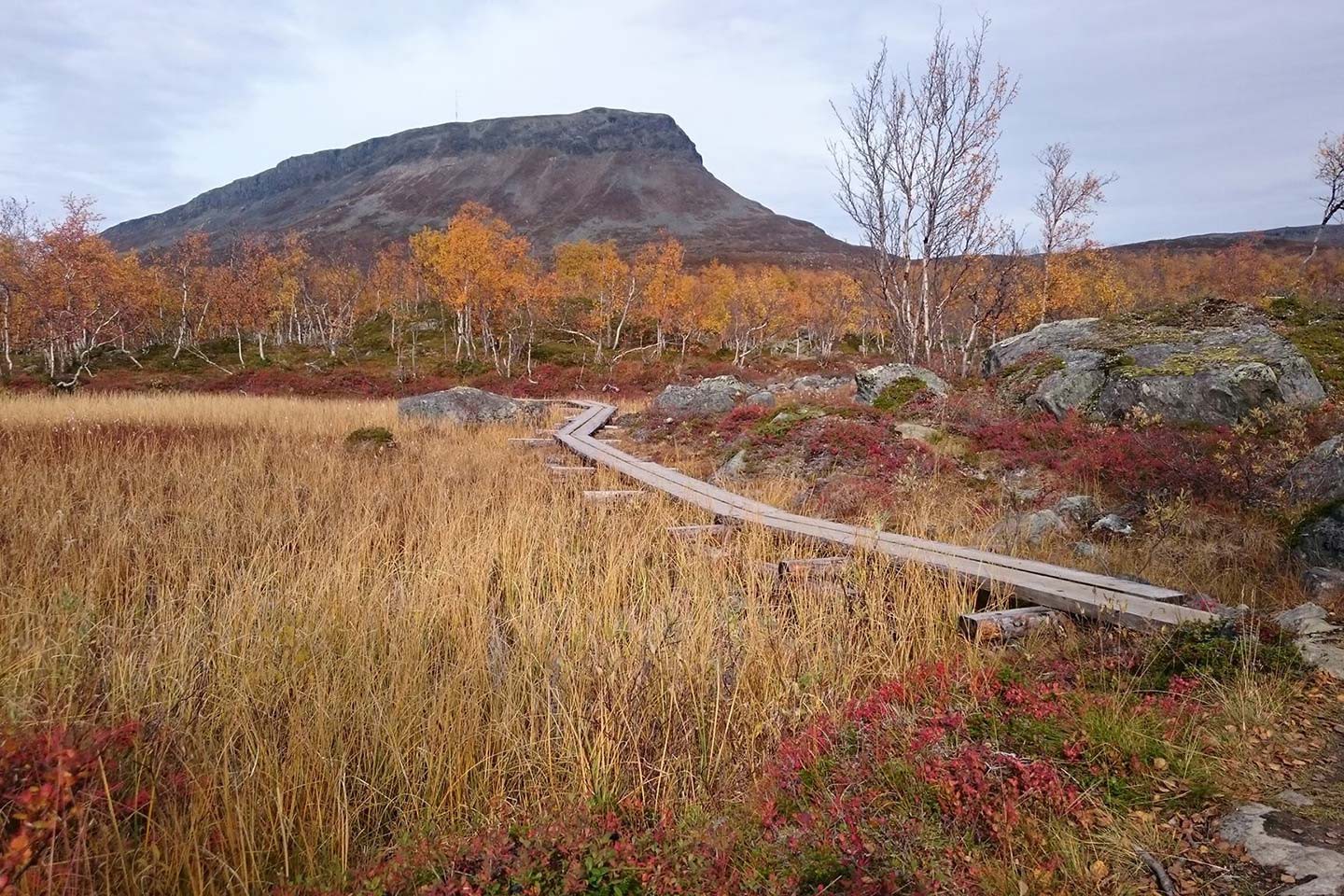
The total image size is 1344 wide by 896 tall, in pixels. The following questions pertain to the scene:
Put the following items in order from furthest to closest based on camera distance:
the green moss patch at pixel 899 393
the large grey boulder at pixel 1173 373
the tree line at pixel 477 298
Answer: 1. the tree line at pixel 477 298
2. the green moss patch at pixel 899 393
3. the large grey boulder at pixel 1173 373

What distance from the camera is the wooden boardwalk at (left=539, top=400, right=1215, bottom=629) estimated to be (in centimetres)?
382

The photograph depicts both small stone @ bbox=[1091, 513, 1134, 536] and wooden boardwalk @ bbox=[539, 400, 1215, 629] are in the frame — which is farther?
small stone @ bbox=[1091, 513, 1134, 536]

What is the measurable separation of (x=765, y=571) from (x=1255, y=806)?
316 centimetres

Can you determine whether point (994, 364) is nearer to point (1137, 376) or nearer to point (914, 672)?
point (1137, 376)

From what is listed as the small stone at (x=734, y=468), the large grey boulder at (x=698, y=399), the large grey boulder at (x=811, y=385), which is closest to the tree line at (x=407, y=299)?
the large grey boulder at (x=811, y=385)

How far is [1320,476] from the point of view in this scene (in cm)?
564

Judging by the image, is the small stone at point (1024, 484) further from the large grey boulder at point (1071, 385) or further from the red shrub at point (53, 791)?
the red shrub at point (53, 791)

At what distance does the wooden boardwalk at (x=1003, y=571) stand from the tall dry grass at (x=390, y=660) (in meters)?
0.37

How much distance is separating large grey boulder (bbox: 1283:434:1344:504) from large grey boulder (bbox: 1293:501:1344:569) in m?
1.21

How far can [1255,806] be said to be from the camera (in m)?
2.22

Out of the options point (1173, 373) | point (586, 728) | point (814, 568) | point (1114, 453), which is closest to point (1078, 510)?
point (1114, 453)

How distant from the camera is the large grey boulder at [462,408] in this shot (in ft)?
56.3

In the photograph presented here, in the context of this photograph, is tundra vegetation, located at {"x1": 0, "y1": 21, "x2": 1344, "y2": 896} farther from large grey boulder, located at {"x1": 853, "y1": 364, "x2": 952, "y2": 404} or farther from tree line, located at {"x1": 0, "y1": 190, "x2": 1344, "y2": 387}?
tree line, located at {"x1": 0, "y1": 190, "x2": 1344, "y2": 387}

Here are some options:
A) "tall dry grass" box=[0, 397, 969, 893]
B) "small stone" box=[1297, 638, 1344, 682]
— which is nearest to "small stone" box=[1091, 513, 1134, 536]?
"tall dry grass" box=[0, 397, 969, 893]
